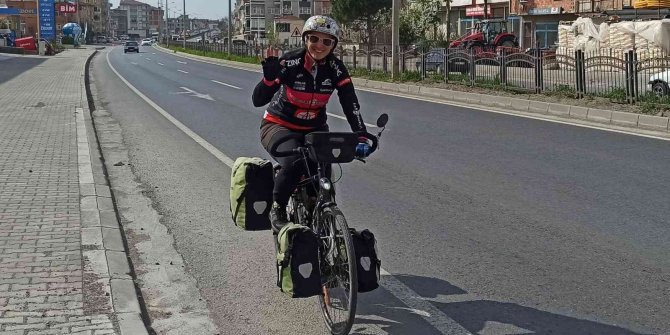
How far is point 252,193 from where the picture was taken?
4.96m

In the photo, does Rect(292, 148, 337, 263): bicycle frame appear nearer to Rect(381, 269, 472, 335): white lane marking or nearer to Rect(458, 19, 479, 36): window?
Rect(381, 269, 472, 335): white lane marking

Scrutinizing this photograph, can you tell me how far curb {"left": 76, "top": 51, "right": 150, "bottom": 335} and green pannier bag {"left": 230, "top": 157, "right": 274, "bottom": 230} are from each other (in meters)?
0.85

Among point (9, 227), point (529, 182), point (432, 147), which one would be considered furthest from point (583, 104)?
point (9, 227)

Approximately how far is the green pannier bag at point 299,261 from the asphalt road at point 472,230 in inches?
14.0

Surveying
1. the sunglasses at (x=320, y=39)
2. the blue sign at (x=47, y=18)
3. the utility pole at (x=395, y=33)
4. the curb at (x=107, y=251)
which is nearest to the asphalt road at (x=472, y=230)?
the curb at (x=107, y=251)

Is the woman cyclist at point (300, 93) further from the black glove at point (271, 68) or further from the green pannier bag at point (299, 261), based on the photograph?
the green pannier bag at point (299, 261)

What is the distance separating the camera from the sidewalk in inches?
172

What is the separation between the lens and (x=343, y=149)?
4.19 m

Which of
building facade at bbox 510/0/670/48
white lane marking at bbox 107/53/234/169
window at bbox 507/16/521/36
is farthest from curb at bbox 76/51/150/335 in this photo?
window at bbox 507/16/521/36

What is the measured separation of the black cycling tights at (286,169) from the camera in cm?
456

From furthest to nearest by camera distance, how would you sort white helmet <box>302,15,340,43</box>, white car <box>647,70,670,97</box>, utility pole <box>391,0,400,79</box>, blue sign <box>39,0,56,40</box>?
blue sign <box>39,0,56,40</box>
utility pole <box>391,0,400,79</box>
white car <box>647,70,670,97</box>
white helmet <box>302,15,340,43</box>

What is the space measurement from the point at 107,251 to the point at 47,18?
231 ft

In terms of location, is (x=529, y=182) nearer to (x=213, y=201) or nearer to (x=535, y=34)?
(x=213, y=201)

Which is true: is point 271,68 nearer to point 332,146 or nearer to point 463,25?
point 332,146
